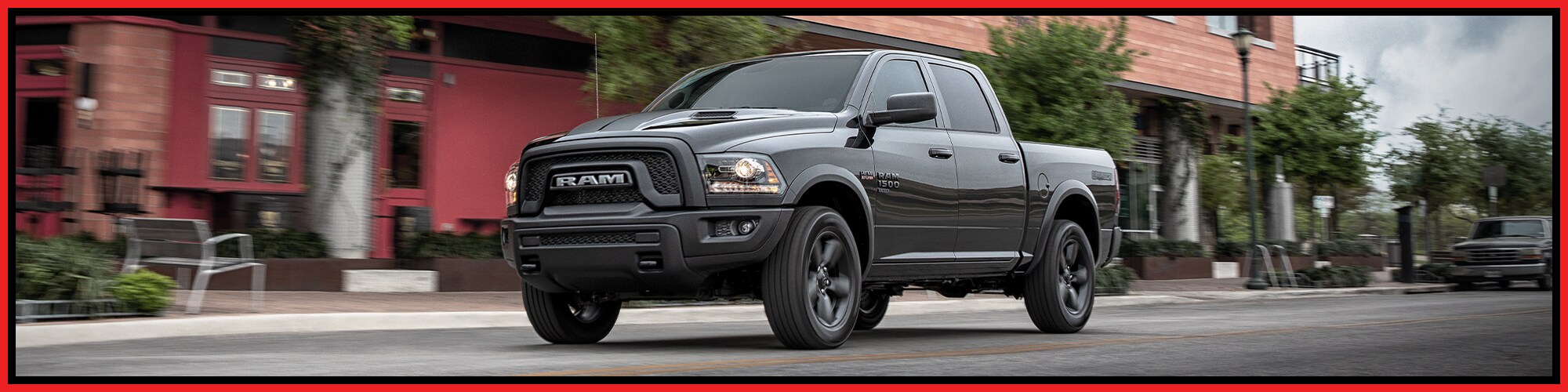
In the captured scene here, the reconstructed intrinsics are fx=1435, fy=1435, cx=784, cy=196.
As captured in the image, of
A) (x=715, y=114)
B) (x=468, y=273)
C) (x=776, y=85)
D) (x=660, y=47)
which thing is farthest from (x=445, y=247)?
(x=715, y=114)

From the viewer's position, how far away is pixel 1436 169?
41969 mm

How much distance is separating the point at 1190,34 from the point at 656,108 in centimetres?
2556

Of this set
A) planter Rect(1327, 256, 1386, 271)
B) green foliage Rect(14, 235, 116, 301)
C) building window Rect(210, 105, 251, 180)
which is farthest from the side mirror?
planter Rect(1327, 256, 1386, 271)

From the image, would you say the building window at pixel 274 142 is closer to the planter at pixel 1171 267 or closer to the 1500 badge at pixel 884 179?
the 1500 badge at pixel 884 179

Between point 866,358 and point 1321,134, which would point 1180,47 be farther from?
point 866,358

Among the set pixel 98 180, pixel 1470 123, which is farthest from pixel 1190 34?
pixel 98 180

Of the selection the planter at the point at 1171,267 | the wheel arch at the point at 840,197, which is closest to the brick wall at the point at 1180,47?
the planter at the point at 1171,267

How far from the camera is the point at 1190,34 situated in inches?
1268

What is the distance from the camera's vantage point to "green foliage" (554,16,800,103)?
15711 millimetres

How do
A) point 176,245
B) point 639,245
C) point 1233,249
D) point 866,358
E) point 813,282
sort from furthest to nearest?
point 1233,249
point 176,245
point 813,282
point 866,358
point 639,245

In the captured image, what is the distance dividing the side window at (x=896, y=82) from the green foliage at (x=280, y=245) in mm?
9629

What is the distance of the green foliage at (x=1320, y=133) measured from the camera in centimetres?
3022

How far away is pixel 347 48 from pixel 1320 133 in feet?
68.3

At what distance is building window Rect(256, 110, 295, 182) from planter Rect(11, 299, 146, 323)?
9.33 metres
